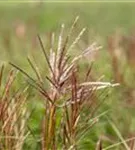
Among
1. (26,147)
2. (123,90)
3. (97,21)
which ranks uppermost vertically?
(97,21)

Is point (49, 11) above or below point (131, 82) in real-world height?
above

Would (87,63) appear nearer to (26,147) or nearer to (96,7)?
(26,147)

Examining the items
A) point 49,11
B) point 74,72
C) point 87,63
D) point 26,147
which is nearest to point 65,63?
point 74,72

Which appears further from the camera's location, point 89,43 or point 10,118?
point 89,43

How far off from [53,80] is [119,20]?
13.4 metres

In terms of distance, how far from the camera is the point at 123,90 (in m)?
4.68

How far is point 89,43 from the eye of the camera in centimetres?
505

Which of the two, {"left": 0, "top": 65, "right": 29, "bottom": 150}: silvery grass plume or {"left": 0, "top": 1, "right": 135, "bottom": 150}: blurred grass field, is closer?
{"left": 0, "top": 65, "right": 29, "bottom": 150}: silvery grass plume

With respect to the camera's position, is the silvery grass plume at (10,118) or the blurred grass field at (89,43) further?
the blurred grass field at (89,43)

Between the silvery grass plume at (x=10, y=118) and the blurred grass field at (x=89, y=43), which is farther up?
the blurred grass field at (x=89, y=43)

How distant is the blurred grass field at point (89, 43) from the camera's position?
379 centimetres

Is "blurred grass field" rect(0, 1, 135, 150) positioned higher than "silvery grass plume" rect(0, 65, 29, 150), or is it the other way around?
"blurred grass field" rect(0, 1, 135, 150)

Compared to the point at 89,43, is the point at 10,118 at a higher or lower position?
lower

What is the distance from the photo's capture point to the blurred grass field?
379 centimetres
